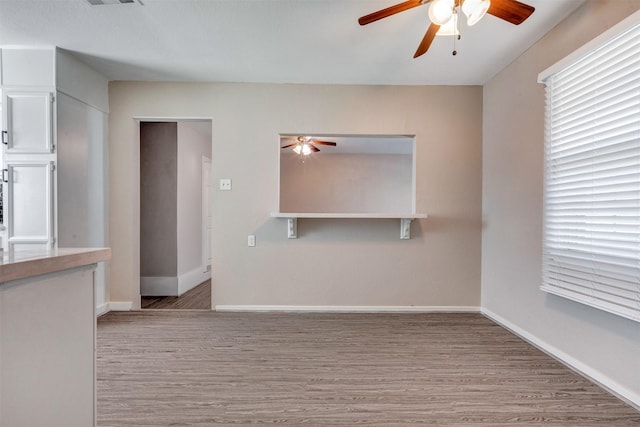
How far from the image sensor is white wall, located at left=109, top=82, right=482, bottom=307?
320 centimetres

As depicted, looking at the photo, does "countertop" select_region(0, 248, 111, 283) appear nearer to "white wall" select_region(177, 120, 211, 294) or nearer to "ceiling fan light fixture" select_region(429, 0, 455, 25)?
"ceiling fan light fixture" select_region(429, 0, 455, 25)

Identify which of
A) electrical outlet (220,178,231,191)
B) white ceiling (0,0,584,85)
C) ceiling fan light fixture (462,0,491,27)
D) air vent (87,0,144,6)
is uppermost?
air vent (87,0,144,6)

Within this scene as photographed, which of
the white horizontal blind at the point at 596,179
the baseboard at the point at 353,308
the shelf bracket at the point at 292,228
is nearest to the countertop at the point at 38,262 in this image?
the shelf bracket at the point at 292,228

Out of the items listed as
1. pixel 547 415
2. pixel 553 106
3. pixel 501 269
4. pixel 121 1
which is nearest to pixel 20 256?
pixel 121 1

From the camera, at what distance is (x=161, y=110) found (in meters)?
3.17

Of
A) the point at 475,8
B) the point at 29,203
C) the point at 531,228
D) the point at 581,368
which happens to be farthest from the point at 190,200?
the point at 581,368

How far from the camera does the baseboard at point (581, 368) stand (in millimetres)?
1719

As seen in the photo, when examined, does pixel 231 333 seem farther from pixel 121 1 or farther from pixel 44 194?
pixel 121 1

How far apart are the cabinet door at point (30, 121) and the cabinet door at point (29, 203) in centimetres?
13

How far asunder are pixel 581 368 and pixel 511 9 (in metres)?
2.26

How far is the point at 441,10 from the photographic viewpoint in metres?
1.65

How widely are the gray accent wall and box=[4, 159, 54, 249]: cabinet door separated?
140 cm

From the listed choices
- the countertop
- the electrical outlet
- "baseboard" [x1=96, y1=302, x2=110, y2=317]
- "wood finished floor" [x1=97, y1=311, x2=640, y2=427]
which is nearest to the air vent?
the electrical outlet

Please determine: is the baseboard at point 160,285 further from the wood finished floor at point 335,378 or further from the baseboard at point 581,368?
the baseboard at point 581,368
